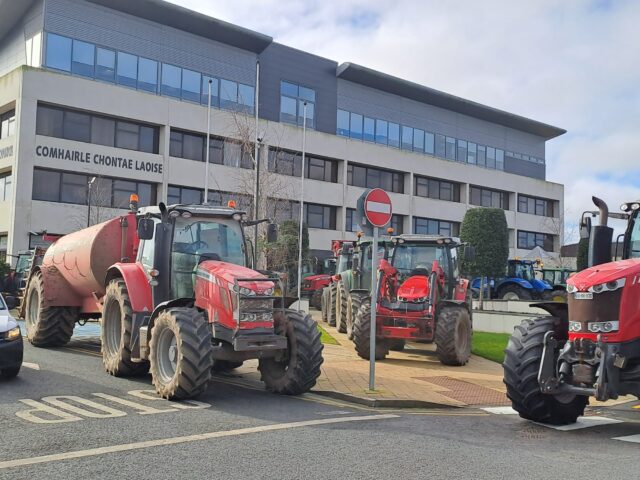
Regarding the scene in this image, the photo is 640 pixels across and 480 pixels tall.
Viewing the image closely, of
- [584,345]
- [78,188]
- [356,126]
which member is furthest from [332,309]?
[356,126]

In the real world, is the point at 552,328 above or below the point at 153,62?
below

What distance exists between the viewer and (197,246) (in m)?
10.1

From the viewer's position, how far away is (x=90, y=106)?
33594 millimetres

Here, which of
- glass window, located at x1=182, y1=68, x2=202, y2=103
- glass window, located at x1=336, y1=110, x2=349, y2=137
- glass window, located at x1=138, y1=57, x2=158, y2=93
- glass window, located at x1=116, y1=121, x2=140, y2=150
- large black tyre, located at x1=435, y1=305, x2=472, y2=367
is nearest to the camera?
large black tyre, located at x1=435, y1=305, x2=472, y2=367

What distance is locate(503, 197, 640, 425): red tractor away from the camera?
22.7ft

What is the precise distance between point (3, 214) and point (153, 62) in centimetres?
1190

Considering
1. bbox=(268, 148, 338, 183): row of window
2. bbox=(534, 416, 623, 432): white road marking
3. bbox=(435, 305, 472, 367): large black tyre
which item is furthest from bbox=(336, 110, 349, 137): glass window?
bbox=(534, 416, 623, 432): white road marking

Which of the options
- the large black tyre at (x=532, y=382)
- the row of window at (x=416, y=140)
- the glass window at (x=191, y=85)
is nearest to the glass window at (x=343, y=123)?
the row of window at (x=416, y=140)

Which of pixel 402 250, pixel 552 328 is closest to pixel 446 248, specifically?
pixel 402 250

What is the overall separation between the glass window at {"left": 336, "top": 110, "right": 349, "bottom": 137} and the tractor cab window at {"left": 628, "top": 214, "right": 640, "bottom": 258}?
39.0 m

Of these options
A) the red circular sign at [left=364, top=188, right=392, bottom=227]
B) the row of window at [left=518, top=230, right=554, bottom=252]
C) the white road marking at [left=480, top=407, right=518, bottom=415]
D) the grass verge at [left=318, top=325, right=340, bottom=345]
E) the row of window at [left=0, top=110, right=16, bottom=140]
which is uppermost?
the row of window at [left=0, top=110, right=16, bottom=140]

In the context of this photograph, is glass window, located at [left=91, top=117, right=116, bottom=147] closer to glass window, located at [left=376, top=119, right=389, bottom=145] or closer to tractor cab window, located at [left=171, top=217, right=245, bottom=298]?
glass window, located at [left=376, top=119, right=389, bottom=145]

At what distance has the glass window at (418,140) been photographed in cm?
5163

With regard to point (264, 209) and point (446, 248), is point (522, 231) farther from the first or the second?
point (446, 248)
